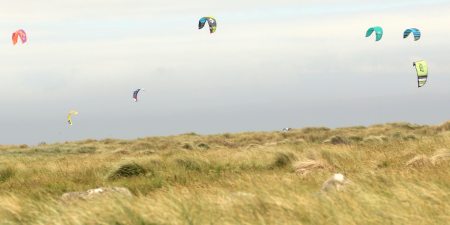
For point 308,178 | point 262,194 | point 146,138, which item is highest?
point 262,194

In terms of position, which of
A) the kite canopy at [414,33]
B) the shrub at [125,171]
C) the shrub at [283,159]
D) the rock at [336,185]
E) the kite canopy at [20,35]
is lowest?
the shrub at [283,159]

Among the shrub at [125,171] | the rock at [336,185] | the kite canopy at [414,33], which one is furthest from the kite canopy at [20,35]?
the rock at [336,185]

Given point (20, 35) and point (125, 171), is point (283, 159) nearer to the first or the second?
point (125, 171)

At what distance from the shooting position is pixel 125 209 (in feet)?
14.3

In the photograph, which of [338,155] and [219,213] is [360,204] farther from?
[338,155]

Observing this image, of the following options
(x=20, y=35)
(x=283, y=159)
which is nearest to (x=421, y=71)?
(x=283, y=159)

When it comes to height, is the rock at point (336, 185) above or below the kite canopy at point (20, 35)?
below

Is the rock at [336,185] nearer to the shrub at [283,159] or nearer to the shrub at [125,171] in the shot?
the shrub at [283,159]

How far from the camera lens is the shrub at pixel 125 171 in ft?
32.9

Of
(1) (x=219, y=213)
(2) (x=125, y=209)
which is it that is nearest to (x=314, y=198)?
(1) (x=219, y=213)

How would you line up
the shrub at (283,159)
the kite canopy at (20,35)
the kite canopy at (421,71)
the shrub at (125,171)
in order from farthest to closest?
1. the kite canopy at (20,35)
2. the kite canopy at (421,71)
3. the shrub at (283,159)
4. the shrub at (125,171)

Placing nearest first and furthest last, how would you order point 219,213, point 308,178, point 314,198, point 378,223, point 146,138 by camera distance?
point 378,223 < point 219,213 < point 314,198 < point 308,178 < point 146,138

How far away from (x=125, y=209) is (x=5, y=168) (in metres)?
9.21

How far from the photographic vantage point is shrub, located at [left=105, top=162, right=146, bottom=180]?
10.0 m
